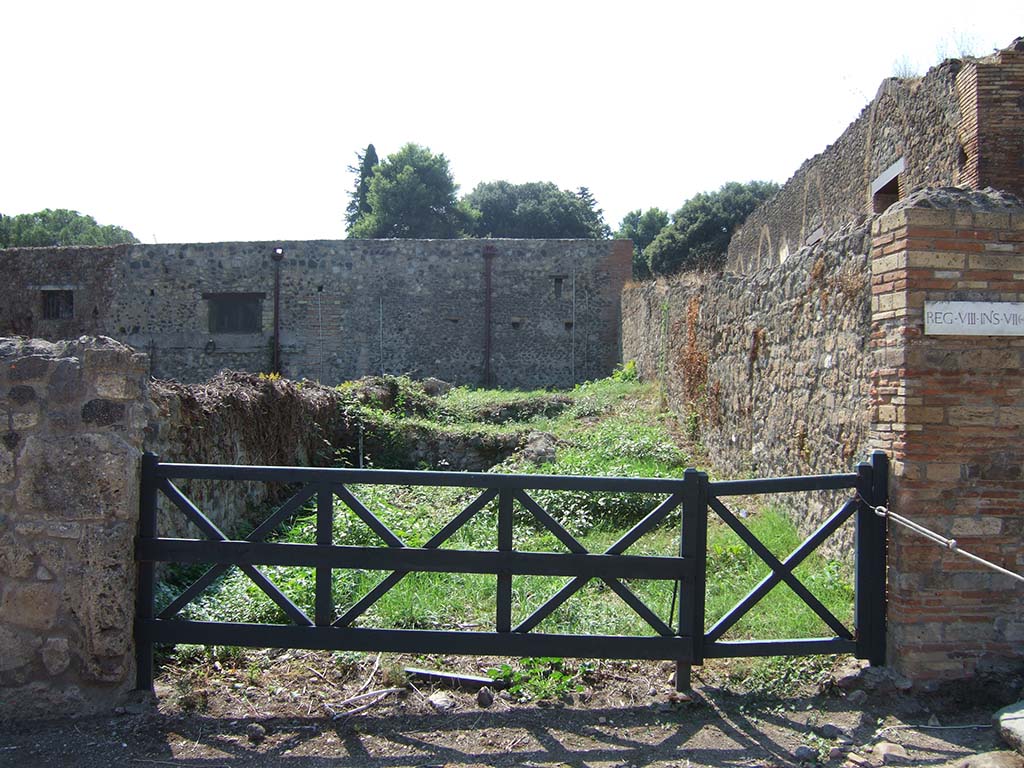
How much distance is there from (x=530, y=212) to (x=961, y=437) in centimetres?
4359

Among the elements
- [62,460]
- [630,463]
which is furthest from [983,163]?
[62,460]

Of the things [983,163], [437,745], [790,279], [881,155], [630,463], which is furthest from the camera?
[881,155]

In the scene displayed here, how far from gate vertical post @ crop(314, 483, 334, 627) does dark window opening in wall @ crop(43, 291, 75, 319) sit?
75.6 feet

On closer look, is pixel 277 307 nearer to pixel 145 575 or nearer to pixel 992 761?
pixel 145 575

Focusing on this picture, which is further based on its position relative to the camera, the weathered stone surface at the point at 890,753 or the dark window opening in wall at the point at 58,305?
the dark window opening in wall at the point at 58,305

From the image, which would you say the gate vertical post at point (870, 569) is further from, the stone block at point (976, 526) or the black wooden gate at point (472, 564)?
the stone block at point (976, 526)

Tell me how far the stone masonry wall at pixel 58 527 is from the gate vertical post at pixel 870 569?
3812 mm

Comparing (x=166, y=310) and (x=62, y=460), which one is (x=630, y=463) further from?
(x=166, y=310)

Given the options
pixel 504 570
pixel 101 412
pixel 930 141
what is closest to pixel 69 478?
pixel 101 412

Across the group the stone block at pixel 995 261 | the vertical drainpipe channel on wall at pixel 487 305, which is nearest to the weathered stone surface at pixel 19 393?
the stone block at pixel 995 261

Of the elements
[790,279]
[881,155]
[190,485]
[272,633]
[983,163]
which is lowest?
[272,633]

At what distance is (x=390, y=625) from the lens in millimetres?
5125

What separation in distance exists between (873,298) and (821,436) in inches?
75.0

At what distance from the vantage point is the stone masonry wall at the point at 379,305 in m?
22.9
